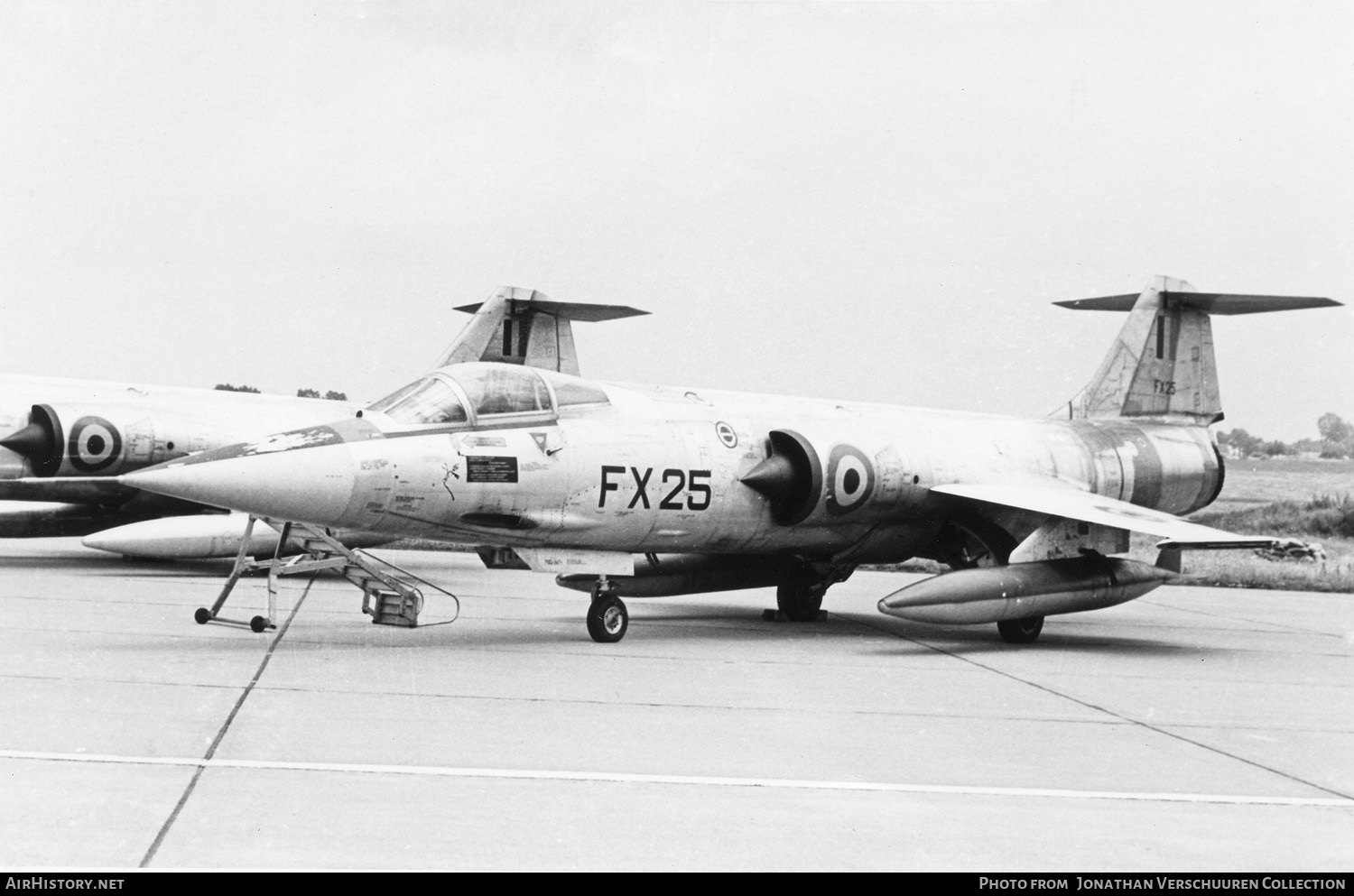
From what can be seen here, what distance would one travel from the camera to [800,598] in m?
12.3

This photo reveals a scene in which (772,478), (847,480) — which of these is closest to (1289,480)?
(847,480)

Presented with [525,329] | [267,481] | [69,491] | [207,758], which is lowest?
[207,758]

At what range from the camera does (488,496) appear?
30.5 ft

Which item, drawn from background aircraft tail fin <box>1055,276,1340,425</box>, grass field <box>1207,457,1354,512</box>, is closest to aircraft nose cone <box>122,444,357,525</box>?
background aircraft tail fin <box>1055,276,1340,425</box>

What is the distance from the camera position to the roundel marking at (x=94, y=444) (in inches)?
599

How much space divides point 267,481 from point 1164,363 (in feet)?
33.0

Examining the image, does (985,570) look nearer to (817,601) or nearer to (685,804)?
(817,601)

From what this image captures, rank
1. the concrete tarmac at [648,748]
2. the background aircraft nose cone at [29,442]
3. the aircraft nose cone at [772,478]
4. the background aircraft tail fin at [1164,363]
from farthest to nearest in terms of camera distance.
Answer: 1. the background aircraft nose cone at [29,442]
2. the background aircraft tail fin at [1164,363]
3. the aircraft nose cone at [772,478]
4. the concrete tarmac at [648,748]

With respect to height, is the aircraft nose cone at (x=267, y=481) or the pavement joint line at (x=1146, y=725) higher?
the aircraft nose cone at (x=267, y=481)

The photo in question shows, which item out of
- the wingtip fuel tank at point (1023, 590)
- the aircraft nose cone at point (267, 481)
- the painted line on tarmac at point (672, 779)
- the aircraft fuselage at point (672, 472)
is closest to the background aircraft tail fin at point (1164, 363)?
the aircraft fuselage at point (672, 472)

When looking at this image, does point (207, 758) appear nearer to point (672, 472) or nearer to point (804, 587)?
point (672, 472)

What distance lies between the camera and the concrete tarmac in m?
4.32

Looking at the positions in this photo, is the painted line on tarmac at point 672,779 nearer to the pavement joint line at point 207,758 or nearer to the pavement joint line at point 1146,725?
the pavement joint line at point 207,758

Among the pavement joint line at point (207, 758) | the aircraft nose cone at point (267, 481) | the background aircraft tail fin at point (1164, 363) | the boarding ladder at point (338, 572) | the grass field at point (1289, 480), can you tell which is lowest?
the pavement joint line at point (207, 758)
